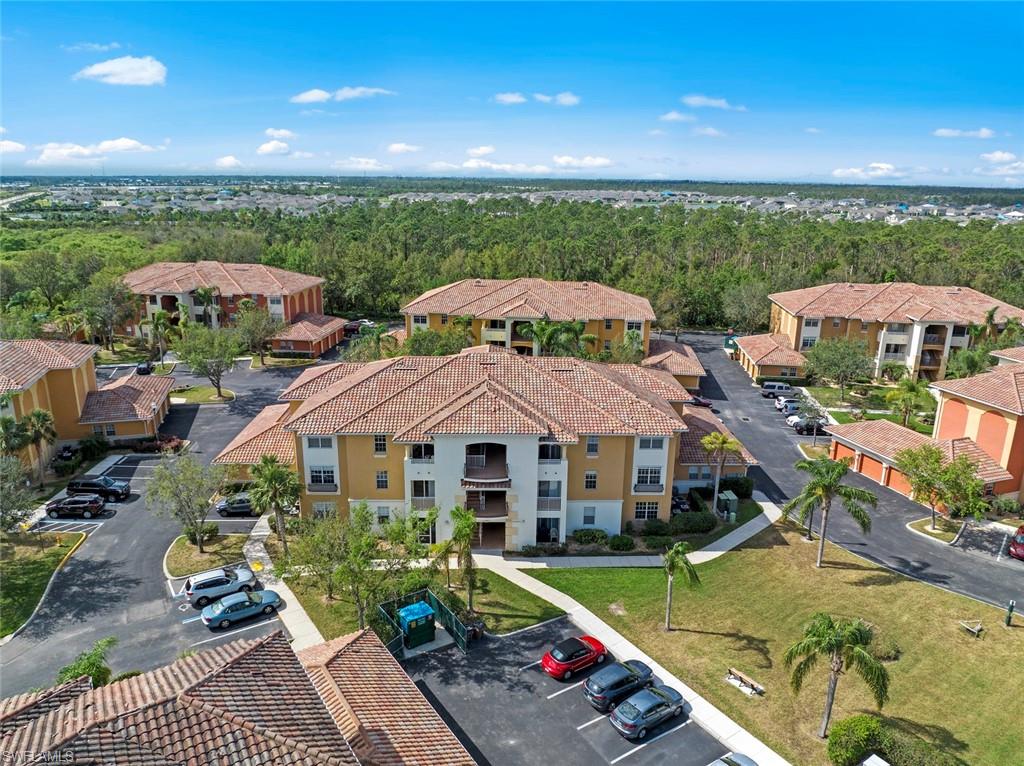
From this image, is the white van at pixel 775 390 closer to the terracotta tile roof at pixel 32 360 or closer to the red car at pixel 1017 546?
the red car at pixel 1017 546

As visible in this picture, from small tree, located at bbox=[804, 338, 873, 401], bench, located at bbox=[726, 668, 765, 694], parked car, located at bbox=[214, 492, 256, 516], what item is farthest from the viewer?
small tree, located at bbox=[804, 338, 873, 401]

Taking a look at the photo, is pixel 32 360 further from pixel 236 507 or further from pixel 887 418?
pixel 887 418

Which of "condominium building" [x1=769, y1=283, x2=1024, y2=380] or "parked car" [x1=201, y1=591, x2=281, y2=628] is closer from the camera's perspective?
"parked car" [x1=201, y1=591, x2=281, y2=628]

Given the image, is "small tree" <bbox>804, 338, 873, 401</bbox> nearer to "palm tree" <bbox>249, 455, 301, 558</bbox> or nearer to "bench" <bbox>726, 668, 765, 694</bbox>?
"bench" <bbox>726, 668, 765, 694</bbox>

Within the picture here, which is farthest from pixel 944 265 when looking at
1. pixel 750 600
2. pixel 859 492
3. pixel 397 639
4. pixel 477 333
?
pixel 397 639

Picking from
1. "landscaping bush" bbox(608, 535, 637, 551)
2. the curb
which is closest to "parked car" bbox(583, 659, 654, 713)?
"landscaping bush" bbox(608, 535, 637, 551)

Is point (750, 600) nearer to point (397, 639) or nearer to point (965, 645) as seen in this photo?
point (965, 645)

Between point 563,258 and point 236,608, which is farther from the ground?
point 563,258

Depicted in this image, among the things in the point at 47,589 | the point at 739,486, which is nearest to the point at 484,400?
the point at 739,486
